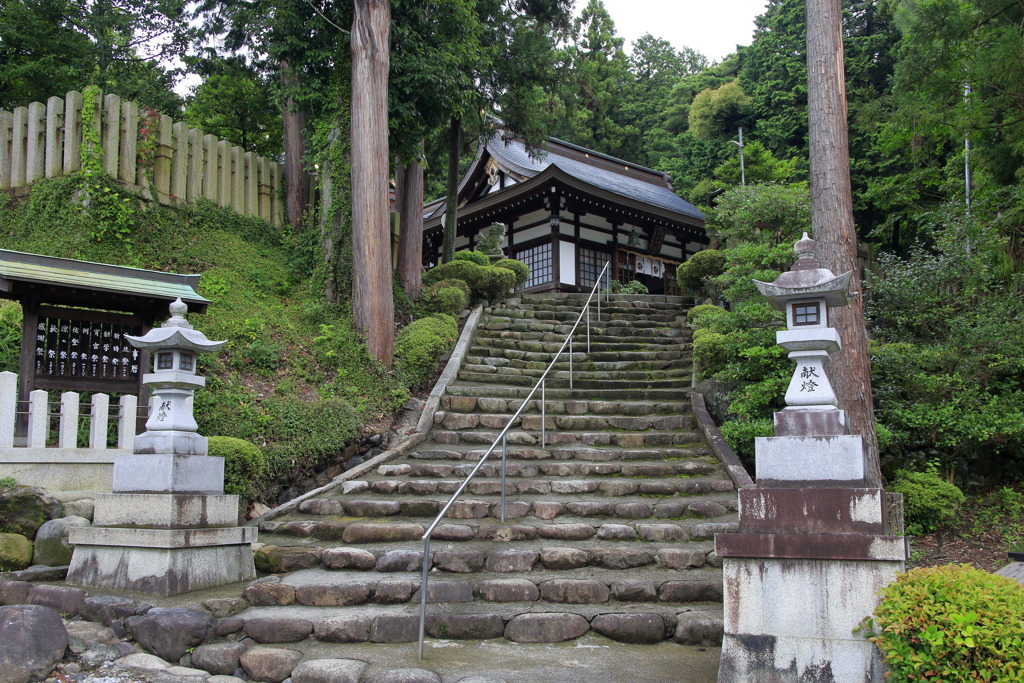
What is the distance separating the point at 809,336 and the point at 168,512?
15.9ft

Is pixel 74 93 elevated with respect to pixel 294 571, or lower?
elevated

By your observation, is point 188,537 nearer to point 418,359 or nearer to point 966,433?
point 418,359

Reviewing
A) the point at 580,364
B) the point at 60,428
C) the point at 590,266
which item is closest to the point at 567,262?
the point at 590,266

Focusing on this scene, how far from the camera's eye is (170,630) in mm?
4828

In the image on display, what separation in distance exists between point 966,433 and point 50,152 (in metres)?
13.4

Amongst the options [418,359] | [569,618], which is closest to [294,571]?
[569,618]

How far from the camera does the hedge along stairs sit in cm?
518

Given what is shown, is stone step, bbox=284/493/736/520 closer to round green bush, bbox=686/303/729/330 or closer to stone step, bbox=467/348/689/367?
round green bush, bbox=686/303/729/330

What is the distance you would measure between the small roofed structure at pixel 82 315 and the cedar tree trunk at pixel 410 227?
5.66m

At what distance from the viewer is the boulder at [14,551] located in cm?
580

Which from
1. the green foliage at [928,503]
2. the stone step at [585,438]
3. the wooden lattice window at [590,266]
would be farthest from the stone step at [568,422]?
the wooden lattice window at [590,266]

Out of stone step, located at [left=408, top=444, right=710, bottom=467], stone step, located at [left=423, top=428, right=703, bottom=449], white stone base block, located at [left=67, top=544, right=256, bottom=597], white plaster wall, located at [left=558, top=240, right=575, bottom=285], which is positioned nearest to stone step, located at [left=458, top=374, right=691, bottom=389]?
stone step, located at [left=423, top=428, right=703, bottom=449]

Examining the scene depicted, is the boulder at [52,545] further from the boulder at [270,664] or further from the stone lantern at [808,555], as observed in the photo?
the stone lantern at [808,555]

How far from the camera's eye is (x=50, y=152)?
37.7ft
